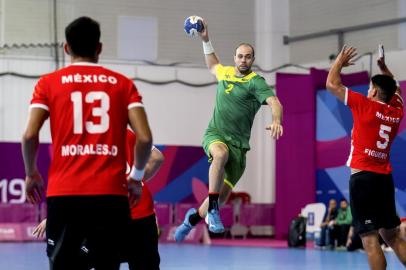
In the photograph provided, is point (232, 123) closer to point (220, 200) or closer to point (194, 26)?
point (220, 200)

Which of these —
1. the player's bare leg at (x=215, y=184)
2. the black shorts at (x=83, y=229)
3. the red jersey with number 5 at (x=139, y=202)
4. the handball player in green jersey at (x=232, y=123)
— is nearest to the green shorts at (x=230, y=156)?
the handball player in green jersey at (x=232, y=123)

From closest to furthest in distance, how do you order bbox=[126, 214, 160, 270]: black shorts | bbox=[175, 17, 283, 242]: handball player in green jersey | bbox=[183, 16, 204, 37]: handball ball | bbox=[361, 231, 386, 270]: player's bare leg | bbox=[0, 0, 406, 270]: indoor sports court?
bbox=[126, 214, 160, 270]: black shorts
bbox=[361, 231, 386, 270]: player's bare leg
bbox=[175, 17, 283, 242]: handball player in green jersey
bbox=[183, 16, 204, 37]: handball ball
bbox=[0, 0, 406, 270]: indoor sports court

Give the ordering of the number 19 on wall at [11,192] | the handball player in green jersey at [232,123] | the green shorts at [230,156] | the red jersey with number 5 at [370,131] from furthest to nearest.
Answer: the number 19 on wall at [11,192] → the green shorts at [230,156] → the handball player in green jersey at [232,123] → the red jersey with number 5 at [370,131]

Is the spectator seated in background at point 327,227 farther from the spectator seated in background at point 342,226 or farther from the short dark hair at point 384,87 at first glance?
the short dark hair at point 384,87

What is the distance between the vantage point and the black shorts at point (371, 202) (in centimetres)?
883

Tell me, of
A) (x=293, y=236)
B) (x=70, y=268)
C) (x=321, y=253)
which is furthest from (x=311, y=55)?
(x=70, y=268)

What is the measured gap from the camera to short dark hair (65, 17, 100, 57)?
516 cm

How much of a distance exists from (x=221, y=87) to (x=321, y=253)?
371 inches

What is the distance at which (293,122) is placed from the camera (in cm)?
2431

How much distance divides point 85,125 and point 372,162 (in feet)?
14.9

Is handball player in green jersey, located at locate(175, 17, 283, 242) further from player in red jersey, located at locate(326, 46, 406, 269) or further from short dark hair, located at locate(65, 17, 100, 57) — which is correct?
short dark hair, located at locate(65, 17, 100, 57)

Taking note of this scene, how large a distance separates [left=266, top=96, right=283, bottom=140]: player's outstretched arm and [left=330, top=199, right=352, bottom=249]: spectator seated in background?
11.8 meters

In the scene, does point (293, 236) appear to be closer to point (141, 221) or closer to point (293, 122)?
point (293, 122)

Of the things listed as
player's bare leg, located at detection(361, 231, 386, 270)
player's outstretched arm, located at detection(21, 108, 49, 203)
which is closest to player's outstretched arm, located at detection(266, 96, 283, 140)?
player's bare leg, located at detection(361, 231, 386, 270)
